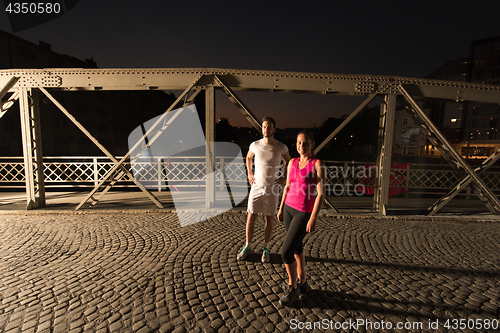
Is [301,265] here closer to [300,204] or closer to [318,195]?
[300,204]

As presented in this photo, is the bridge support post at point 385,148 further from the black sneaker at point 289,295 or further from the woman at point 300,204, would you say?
the black sneaker at point 289,295

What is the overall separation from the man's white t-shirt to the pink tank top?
0.77 m

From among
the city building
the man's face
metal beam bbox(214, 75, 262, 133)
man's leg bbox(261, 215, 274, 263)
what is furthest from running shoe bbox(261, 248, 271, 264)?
the city building

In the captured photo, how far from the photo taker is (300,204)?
285 centimetres

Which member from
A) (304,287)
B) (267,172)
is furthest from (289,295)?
(267,172)

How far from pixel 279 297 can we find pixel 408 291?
1737 mm

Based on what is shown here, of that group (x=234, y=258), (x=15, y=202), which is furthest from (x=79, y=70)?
(x=234, y=258)

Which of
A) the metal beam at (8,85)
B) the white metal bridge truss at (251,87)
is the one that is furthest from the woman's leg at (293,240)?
the metal beam at (8,85)

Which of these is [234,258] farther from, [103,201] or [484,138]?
[484,138]

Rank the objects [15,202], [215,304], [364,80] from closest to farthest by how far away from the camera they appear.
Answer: [215,304], [364,80], [15,202]

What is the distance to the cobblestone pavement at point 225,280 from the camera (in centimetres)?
267

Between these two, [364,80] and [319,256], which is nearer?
[319,256]

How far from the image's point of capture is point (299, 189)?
2875mm

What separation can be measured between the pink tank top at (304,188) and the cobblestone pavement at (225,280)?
1.20m
